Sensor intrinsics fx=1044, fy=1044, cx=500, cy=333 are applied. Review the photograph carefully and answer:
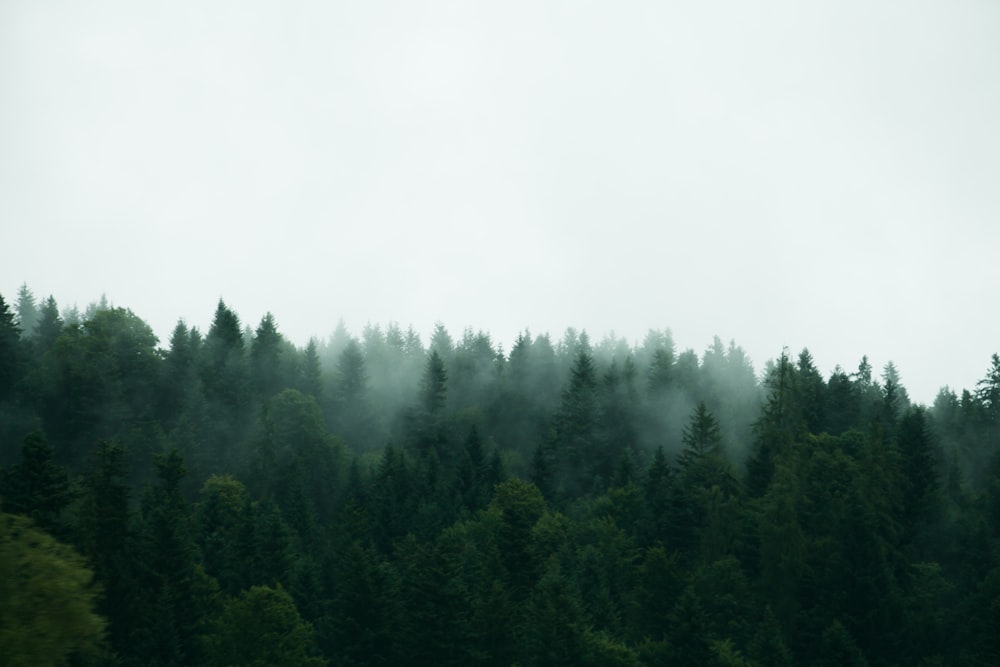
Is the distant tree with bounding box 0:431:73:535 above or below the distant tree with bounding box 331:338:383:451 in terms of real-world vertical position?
below

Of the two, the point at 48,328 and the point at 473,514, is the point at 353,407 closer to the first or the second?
the point at 473,514

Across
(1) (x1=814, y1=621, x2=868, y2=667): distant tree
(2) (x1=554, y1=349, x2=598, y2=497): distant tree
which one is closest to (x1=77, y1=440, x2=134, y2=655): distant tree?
(1) (x1=814, y1=621, x2=868, y2=667): distant tree

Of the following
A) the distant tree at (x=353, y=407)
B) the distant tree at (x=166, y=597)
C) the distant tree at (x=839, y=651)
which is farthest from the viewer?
the distant tree at (x=353, y=407)

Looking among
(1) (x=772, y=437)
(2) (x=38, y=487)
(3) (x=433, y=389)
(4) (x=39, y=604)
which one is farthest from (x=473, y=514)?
(4) (x=39, y=604)

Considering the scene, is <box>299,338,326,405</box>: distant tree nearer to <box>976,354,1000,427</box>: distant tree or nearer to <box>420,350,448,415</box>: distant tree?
<box>420,350,448,415</box>: distant tree

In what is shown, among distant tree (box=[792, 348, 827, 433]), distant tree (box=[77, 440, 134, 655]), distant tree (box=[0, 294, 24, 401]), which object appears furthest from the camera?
distant tree (box=[0, 294, 24, 401])

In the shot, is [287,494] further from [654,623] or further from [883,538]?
[883,538]

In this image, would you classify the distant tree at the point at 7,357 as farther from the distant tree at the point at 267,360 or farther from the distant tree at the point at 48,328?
the distant tree at the point at 267,360

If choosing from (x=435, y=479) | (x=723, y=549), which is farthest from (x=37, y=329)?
(x=723, y=549)

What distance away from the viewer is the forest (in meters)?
66.1

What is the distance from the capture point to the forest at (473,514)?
6612 centimetres

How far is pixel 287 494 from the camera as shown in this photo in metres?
116

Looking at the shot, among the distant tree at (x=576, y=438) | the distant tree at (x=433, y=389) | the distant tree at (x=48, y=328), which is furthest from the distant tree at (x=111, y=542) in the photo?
the distant tree at (x=48, y=328)

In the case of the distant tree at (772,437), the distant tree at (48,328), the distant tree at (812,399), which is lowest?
the distant tree at (772,437)
